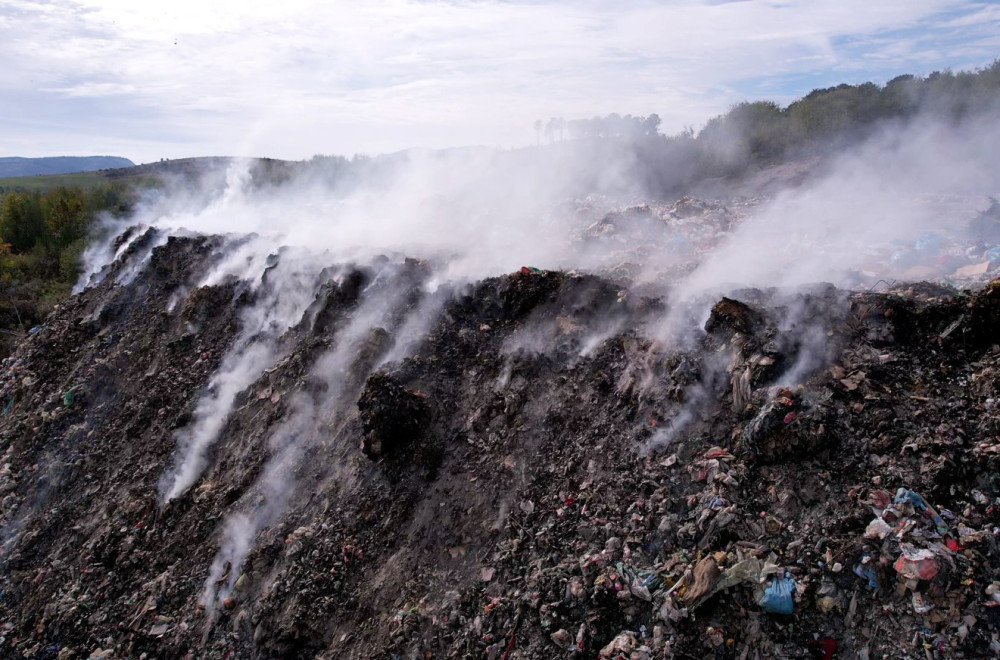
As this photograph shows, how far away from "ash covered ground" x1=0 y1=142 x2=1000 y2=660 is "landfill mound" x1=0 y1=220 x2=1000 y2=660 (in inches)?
0.9

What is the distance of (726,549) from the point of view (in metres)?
3.84

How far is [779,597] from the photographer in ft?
11.3

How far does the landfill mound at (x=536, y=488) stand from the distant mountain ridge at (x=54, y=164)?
440 feet

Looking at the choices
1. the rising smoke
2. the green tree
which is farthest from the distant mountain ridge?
the rising smoke

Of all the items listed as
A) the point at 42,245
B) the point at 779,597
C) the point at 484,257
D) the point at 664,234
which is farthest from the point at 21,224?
the point at 779,597

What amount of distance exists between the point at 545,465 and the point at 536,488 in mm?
251

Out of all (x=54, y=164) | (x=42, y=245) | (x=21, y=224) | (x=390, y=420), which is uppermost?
(x=54, y=164)

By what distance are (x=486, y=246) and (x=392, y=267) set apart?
2.38 meters

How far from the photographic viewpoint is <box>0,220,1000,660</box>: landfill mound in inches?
140

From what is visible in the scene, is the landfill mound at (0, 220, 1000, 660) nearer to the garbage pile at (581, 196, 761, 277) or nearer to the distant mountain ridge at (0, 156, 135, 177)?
the garbage pile at (581, 196, 761, 277)

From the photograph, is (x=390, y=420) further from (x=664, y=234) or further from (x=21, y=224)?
(x=21, y=224)

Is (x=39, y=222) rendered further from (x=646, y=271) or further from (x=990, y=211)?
(x=990, y=211)

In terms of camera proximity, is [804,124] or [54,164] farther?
[54,164]

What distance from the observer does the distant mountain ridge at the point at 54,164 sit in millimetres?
114900
